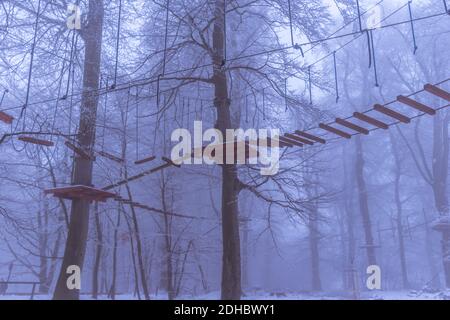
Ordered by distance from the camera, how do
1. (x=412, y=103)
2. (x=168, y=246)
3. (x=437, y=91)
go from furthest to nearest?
(x=168, y=246)
(x=412, y=103)
(x=437, y=91)

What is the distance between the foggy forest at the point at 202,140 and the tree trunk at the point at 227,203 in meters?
0.03

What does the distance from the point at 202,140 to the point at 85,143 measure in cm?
386

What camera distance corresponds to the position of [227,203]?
7.63 metres

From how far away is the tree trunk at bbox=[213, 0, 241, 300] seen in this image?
23.7 ft

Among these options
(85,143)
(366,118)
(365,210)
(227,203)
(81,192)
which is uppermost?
(365,210)

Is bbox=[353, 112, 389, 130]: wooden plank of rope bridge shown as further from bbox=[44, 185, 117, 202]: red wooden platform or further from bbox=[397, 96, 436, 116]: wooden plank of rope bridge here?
bbox=[44, 185, 117, 202]: red wooden platform

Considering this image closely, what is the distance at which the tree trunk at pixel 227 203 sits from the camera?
7.23 metres

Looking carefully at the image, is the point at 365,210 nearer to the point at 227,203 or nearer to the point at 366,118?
the point at 227,203

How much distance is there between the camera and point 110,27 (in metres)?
9.57

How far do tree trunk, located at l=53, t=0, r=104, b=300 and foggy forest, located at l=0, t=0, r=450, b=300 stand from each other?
3 cm
